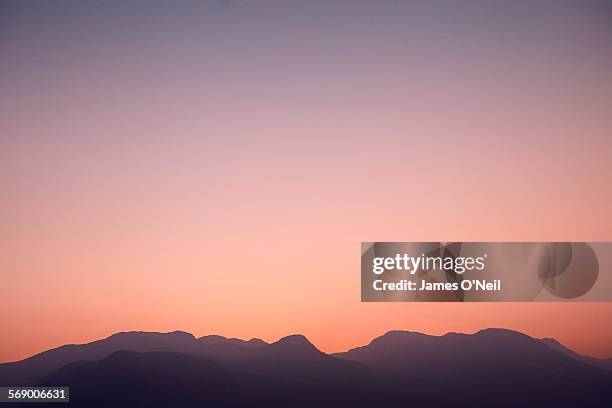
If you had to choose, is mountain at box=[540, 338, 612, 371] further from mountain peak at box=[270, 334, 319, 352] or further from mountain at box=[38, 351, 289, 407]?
mountain at box=[38, 351, 289, 407]

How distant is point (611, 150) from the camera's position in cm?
735

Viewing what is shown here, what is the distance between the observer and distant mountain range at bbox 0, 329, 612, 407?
718cm

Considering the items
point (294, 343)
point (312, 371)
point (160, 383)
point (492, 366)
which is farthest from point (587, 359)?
point (160, 383)

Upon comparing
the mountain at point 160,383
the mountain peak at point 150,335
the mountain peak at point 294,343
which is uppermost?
the mountain peak at point 150,335

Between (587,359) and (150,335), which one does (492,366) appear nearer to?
(587,359)

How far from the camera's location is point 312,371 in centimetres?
724

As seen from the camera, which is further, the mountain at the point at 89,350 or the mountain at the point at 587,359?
the mountain at the point at 587,359

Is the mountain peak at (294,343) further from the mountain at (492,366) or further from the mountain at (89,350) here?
the mountain at (89,350)

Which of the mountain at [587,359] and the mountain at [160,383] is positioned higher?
the mountain at [587,359]

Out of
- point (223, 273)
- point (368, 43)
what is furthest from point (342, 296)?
point (368, 43)

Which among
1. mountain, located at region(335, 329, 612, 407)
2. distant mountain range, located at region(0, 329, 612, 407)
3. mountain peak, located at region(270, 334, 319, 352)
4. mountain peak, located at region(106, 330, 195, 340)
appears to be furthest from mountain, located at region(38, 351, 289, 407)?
mountain, located at region(335, 329, 612, 407)

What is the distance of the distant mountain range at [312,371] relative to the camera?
718 centimetres

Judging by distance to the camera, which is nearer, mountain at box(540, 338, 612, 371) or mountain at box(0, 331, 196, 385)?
mountain at box(0, 331, 196, 385)

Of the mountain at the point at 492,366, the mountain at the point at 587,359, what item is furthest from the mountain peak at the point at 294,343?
the mountain at the point at 587,359
